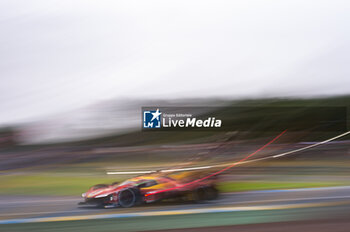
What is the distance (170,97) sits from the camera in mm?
3441

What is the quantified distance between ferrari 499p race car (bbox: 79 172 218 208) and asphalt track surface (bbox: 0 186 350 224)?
7 centimetres

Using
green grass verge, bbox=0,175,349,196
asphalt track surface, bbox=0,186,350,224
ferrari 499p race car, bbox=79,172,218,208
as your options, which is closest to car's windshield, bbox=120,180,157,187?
ferrari 499p race car, bbox=79,172,218,208

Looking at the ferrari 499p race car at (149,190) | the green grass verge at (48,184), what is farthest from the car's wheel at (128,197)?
the green grass verge at (48,184)

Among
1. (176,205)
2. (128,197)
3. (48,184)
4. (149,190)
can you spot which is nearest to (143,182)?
(149,190)

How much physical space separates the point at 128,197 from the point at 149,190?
0.23 metres

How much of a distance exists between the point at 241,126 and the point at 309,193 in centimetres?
107

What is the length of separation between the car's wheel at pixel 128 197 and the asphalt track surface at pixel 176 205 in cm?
5

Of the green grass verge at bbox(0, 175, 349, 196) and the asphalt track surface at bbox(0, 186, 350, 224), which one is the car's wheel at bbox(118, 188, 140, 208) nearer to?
the asphalt track surface at bbox(0, 186, 350, 224)

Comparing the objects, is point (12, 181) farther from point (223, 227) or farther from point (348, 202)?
point (348, 202)

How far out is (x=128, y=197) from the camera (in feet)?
10.7

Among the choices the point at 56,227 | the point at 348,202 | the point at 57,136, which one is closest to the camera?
the point at 56,227

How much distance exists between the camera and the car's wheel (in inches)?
128

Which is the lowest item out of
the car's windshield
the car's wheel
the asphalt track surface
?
the asphalt track surface

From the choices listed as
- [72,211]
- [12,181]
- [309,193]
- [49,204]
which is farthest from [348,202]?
[12,181]
